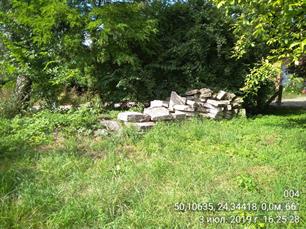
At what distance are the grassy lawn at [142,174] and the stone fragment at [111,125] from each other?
286 mm

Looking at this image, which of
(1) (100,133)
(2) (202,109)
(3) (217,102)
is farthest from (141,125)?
(3) (217,102)

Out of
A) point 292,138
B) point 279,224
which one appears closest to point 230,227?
point 279,224

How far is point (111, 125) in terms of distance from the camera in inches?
217

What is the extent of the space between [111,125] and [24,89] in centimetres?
345

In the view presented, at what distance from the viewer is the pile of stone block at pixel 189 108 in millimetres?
5652

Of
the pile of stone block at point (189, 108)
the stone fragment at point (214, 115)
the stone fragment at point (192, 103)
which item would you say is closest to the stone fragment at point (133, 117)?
the pile of stone block at point (189, 108)

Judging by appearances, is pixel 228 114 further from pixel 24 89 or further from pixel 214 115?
pixel 24 89

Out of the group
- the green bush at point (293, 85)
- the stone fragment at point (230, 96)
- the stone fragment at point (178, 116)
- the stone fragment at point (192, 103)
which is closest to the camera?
the green bush at point (293, 85)

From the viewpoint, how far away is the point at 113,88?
24.9 ft

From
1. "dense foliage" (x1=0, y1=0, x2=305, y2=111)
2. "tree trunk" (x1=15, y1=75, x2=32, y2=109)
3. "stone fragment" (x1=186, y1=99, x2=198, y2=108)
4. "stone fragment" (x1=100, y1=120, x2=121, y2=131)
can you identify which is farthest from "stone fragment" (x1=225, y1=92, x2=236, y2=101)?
"tree trunk" (x1=15, y1=75, x2=32, y2=109)

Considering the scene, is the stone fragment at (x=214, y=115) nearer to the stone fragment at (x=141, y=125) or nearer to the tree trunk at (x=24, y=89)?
the stone fragment at (x=141, y=125)

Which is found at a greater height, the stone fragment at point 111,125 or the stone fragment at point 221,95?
the stone fragment at point 221,95

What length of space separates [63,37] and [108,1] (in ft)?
4.37

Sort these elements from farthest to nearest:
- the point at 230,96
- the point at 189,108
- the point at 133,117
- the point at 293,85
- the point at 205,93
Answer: the point at 230,96 < the point at 205,93 < the point at 189,108 < the point at 133,117 < the point at 293,85
